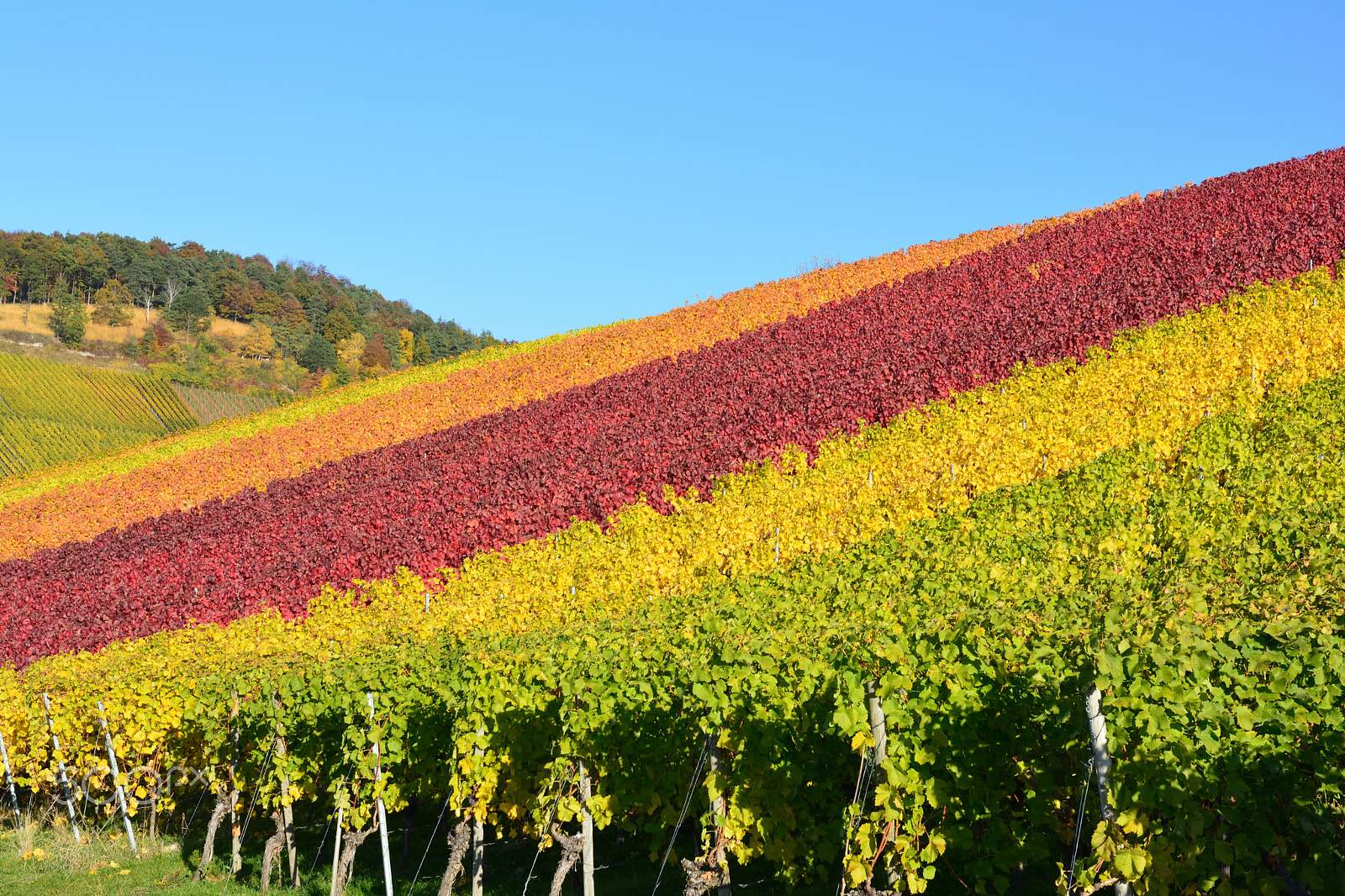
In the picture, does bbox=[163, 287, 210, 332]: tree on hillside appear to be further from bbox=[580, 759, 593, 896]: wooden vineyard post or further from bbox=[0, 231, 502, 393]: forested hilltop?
bbox=[580, 759, 593, 896]: wooden vineyard post

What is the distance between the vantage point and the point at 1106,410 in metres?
17.4

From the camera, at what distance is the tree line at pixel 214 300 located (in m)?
120

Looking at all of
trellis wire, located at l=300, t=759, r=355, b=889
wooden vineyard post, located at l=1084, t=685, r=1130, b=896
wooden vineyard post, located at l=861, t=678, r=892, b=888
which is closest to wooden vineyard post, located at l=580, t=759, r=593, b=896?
trellis wire, located at l=300, t=759, r=355, b=889

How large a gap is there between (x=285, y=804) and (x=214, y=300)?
448 ft

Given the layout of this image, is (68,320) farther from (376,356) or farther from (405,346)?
(405,346)

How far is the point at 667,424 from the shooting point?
2295 cm

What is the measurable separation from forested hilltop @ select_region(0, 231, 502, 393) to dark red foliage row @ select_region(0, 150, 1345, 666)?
8260cm

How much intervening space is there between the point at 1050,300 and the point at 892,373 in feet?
19.0

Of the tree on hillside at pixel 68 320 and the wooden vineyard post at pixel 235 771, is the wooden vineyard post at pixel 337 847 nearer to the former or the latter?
the wooden vineyard post at pixel 235 771

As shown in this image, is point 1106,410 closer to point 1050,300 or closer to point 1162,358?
point 1162,358

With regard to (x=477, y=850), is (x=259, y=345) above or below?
above

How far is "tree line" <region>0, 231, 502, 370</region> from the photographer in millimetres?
119688

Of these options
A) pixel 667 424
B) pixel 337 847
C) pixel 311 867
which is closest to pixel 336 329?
pixel 667 424

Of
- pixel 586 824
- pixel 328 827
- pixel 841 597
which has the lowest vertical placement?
pixel 328 827
